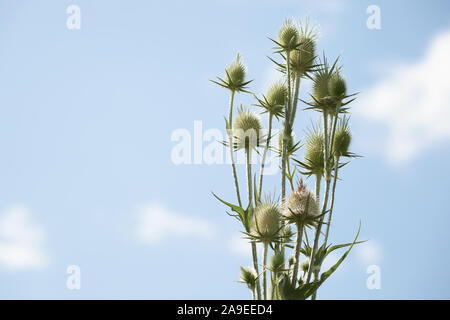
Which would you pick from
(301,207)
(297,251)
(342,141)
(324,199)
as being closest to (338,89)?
(342,141)

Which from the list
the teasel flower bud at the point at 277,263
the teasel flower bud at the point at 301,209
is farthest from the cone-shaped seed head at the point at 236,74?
the teasel flower bud at the point at 277,263

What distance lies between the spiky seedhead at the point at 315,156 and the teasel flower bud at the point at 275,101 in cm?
70

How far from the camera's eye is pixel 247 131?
7.03 metres

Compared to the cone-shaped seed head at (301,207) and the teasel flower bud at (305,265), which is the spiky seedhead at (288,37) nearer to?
the cone-shaped seed head at (301,207)

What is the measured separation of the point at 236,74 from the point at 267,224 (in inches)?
101

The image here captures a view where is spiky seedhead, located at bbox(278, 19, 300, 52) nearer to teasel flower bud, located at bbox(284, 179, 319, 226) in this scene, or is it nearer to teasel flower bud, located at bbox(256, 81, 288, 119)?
teasel flower bud, located at bbox(256, 81, 288, 119)

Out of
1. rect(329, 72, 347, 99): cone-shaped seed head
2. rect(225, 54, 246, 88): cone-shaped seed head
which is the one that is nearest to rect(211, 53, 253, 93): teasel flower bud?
rect(225, 54, 246, 88): cone-shaped seed head

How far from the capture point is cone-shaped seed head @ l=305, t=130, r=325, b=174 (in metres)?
6.66

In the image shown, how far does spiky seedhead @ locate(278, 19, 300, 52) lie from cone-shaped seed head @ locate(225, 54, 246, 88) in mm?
777

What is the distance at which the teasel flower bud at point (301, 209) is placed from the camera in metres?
5.95

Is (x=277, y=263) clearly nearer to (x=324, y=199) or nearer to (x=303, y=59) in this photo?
(x=324, y=199)
